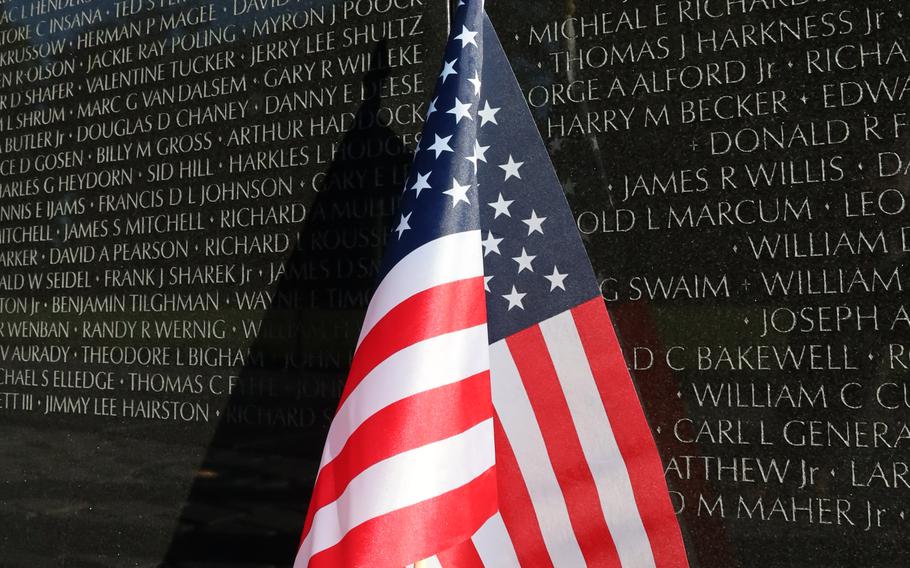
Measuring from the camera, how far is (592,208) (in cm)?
397

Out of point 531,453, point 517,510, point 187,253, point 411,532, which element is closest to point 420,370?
point 411,532

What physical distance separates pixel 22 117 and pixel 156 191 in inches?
54.1

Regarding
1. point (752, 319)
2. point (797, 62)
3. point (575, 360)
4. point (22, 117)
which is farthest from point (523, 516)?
point (22, 117)

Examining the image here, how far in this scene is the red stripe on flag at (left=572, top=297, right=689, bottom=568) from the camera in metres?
3.33

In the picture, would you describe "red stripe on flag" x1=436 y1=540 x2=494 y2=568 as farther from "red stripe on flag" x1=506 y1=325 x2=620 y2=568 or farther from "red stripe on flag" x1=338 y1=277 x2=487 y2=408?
"red stripe on flag" x1=338 y1=277 x2=487 y2=408

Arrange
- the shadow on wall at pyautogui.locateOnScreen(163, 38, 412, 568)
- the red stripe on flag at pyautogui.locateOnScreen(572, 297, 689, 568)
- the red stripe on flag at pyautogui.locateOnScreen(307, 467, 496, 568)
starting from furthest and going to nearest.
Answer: the shadow on wall at pyautogui.locateOnScreen(163, 38, 412, 568) → the red stripe on flag at pyautogui.locateOnScreen(572, 297, 689, 568) → the red stripe on flag at pyautogui.locateOnScreen(307, 467, 496, 568)

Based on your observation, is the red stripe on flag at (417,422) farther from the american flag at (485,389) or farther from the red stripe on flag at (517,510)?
the red stripe on flag at (517,510)

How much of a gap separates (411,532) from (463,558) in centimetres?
84

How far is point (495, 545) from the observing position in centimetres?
349

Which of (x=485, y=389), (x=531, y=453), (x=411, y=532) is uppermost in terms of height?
(x=485, y=389)

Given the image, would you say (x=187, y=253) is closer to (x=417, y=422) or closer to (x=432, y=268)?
(x=432, y=268)

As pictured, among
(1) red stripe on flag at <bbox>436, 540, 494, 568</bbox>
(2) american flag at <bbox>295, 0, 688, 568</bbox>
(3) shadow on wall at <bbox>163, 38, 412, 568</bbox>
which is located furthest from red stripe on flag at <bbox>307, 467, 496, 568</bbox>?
(3) shadow on wall at <bbox>163, 38, 412, 568</bbox>

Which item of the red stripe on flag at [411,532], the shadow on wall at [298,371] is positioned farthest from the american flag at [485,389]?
the shadow on wall at [298,371]

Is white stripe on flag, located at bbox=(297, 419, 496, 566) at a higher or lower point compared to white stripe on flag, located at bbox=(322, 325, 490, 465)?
lower
